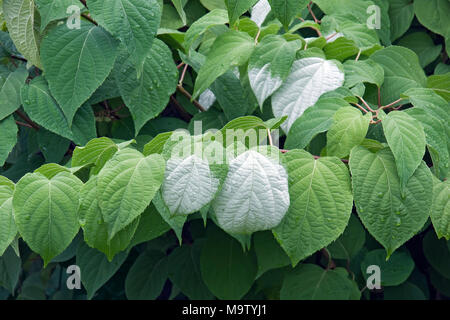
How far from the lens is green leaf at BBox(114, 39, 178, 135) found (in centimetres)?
85

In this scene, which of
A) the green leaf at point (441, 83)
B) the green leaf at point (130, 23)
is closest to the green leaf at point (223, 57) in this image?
the green leaf at point (130, 23)

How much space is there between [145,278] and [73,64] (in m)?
0.45

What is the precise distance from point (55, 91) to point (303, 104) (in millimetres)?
390

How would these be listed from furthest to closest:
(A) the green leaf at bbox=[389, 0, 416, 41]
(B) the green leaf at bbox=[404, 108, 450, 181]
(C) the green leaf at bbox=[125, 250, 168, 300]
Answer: (A) the green leaf at bbox=[389, 0, 416, 41] < (C) the green leaf at bbox=[125, 250, 168, 300] < (B) the green leaf at bbox=[404, 108, 450, 181]

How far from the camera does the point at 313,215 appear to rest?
2.15 ft

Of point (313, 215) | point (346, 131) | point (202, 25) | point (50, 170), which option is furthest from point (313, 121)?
point (50, 170)

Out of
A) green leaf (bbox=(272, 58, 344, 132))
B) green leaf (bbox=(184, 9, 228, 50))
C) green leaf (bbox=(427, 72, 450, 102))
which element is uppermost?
green leaf (bbox=(184, 9, 228, 50))

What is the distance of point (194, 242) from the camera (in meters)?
1.02

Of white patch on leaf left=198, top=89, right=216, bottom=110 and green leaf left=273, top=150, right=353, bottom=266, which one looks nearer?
green leaf left=273, top=150, right=353, bottom=266

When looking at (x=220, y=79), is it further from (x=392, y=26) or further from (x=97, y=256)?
(x=392, y=26)

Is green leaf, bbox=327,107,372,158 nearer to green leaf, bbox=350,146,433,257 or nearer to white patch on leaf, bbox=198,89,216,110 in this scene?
green leaf, bbox=350,146,433,257

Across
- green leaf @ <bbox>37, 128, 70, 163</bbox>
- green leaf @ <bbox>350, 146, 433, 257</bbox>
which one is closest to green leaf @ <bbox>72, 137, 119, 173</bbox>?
green leaf @ <bbox>37, 128, 70, 163</bbox>

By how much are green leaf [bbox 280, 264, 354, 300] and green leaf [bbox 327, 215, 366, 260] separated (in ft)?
0.20

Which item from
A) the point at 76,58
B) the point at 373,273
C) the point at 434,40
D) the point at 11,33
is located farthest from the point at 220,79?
the point at 434,40
